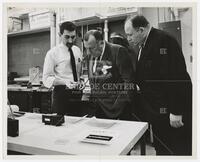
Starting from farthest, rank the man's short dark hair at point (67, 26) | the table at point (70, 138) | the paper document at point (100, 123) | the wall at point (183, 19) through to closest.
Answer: the man's short dark hair at point (67, 26) < the wall at point (183, 19) < the paper document at point (100, 123) < the table at point (70, 138)

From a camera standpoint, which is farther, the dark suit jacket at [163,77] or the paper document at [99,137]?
the dark suit jacket at [163,77]

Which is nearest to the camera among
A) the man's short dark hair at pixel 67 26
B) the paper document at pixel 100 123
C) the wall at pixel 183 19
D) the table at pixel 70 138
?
the table at pixel 70 138

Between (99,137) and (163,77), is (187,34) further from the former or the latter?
(99,137)

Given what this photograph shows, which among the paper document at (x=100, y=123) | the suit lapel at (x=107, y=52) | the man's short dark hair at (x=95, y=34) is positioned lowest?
the paper document at (x=100, y=123)

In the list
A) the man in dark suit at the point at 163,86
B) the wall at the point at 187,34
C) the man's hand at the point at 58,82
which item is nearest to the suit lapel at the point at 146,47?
the man in dark suit at the point at 163,86

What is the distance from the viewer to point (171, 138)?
5.85ft

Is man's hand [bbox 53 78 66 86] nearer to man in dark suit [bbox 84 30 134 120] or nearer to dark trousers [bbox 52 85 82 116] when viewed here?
dark trousers [bbox 52 85 82 116]

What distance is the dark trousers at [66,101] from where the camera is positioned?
6.09 ft

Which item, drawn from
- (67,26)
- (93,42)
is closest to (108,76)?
(93,42)

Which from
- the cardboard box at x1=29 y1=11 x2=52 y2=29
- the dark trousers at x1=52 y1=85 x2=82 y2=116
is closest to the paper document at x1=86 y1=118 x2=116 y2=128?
the dark trousers at x1=52 y1=85 x2=82 y2=116

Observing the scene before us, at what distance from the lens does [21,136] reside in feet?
4.46

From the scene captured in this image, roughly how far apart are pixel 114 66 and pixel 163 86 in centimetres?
40

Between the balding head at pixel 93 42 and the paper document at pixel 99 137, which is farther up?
the balding head at pixel 93 42

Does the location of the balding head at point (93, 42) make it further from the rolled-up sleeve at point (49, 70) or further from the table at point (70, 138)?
the table at point (70, 138)
